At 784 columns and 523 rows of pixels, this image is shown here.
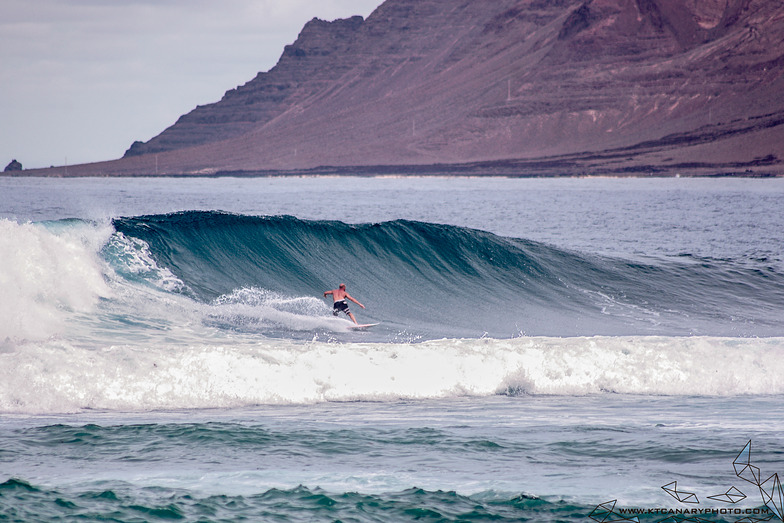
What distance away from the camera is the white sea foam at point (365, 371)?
10695 mm

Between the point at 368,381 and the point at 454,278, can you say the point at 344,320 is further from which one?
the point at 454,278

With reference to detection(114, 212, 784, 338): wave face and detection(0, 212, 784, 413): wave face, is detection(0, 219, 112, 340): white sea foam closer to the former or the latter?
detection(0, 212, 784, 413): wave face

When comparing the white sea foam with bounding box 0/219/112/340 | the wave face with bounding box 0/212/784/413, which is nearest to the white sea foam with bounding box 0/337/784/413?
the wave face with bounding box 0/212/784/413

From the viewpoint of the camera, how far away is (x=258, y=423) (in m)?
9.70

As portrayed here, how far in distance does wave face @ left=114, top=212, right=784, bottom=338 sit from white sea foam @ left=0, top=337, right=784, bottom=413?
3.78 m

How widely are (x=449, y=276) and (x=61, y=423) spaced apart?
1422 centimetres

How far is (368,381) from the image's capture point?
464 inches

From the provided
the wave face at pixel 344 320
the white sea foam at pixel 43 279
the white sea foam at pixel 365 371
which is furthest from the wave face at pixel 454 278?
the white sea foam at pixel 365 371

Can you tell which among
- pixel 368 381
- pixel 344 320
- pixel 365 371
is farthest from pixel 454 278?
pixel 368 381

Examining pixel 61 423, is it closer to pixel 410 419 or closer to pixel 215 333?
pixel 410 419

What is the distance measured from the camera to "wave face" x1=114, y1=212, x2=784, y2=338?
18469mm

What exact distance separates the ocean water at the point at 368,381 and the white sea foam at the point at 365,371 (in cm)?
3

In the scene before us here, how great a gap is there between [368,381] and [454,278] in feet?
35.8

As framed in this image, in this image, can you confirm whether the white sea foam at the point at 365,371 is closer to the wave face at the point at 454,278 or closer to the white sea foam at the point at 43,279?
the white sea foam at the point at 43,279
